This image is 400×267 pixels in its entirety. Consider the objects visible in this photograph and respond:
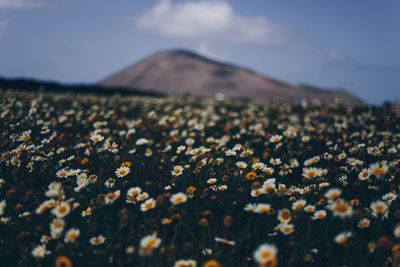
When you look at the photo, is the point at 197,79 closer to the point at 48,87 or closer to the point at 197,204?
the point at 48,87

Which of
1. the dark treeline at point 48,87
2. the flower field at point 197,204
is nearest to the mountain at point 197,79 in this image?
the dark treeline at point 48,87

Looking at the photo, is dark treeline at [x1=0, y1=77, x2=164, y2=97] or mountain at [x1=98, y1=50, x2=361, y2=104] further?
mountain at [x1=98, y1=50, x2=361, y2=104]

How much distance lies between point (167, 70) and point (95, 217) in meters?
57.7

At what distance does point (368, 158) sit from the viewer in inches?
203

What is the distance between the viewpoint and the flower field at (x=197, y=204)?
288 cm

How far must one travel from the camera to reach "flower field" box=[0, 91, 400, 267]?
2877 mm

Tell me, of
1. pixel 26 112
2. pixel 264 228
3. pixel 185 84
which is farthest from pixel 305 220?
pixel 185 84

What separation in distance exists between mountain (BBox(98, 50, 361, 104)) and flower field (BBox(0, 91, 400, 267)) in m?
44.0

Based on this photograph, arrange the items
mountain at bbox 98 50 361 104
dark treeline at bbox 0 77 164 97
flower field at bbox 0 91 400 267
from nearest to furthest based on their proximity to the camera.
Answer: flower field at bbox 0 91 400 267 → dark treeline at bbox 0 77 164 97 → mountain at bbox 98 50 361 104

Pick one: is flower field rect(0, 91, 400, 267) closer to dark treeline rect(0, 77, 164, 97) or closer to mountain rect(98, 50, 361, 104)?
dark treeline rect(0, 77, 164, 97)

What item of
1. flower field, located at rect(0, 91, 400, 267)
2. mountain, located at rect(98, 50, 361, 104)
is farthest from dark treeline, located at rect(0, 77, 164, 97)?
mountain, located at rect(98, 50, 361, 104)

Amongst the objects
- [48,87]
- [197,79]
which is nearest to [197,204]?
[48,87]

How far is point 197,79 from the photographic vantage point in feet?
184

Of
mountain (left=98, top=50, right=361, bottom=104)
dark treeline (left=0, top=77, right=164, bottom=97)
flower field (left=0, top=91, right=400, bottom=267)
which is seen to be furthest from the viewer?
mountain (left=98, top=50, right=361, bottom=104)
